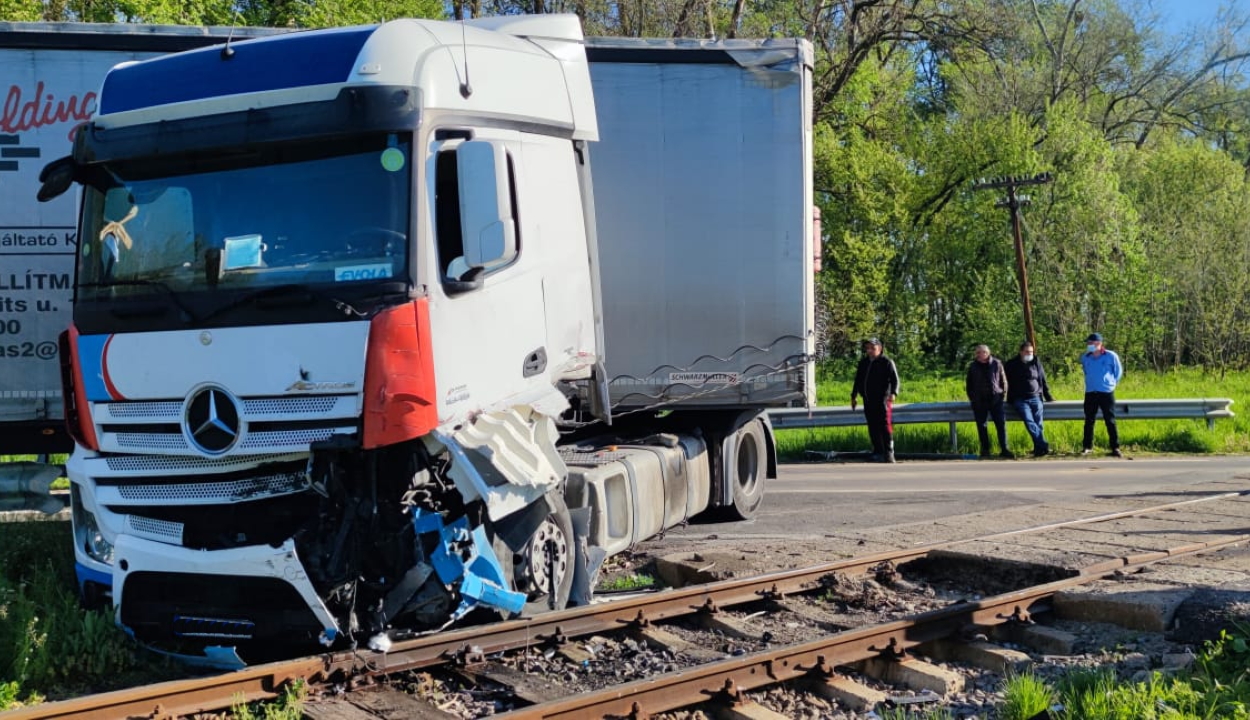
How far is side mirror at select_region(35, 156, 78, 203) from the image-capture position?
6.34 meters

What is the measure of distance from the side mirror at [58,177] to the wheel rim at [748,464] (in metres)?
6.60

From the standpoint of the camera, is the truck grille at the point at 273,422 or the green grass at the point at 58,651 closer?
the truck grille at the point at 273,422

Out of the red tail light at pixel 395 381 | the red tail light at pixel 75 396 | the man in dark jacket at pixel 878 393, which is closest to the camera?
the red tail light at pixel 395 381

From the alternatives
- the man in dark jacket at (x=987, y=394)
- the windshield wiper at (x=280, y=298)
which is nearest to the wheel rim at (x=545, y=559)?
the windshield wiper at (x=280, y=298)

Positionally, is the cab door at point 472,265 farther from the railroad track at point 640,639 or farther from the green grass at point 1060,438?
the green grass at point 1060,438

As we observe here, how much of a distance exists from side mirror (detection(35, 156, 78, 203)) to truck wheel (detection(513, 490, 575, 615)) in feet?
10.4

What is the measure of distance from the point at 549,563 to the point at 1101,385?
12612 millimetres

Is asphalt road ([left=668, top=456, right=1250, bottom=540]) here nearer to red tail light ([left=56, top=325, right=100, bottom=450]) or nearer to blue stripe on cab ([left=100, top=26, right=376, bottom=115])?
red tail light ([left=56, top=325, right=100, bottom=450])

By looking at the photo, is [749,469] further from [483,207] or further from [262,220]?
[262,220]

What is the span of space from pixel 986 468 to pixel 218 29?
11304 millimetres

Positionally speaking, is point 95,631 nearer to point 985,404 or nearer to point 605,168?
point 605,168

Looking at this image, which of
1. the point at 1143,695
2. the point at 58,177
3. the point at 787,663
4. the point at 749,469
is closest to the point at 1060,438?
the point at 749,469

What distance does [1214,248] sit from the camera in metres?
34.4

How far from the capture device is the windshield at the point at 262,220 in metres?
5.78
